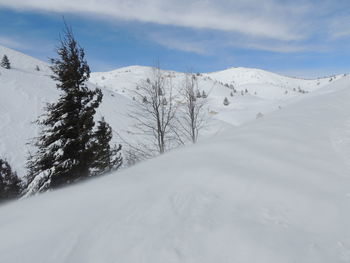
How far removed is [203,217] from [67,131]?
314 inches

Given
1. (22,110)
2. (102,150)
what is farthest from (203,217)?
(22,110)

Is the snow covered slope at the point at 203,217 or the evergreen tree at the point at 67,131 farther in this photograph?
the evergreen tree at the point at 67,131

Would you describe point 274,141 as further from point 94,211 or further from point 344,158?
point 94,211

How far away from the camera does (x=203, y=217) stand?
1.76 meters

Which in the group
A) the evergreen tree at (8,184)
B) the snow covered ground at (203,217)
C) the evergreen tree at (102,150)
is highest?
the snow covered ground at (203,217)

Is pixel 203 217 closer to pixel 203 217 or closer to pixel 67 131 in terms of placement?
pixel 203 217

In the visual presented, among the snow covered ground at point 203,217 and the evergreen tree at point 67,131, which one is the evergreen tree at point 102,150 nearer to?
the evergreen tree at point 67,131

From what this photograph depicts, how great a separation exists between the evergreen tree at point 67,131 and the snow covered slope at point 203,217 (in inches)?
242

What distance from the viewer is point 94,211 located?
6.63 feet

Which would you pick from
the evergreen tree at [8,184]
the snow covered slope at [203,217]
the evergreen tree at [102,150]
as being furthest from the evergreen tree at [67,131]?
the evergreen tree at [8,184]

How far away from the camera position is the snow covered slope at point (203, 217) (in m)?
1.43

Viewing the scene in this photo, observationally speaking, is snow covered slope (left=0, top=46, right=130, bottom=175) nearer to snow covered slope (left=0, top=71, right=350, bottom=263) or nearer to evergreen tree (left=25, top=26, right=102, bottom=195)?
evergreen tree (left=25, top=26, right=102, bottom=195)

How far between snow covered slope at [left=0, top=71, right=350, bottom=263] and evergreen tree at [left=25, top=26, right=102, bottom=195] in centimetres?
616

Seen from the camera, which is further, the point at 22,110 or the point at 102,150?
the point at 22,110
